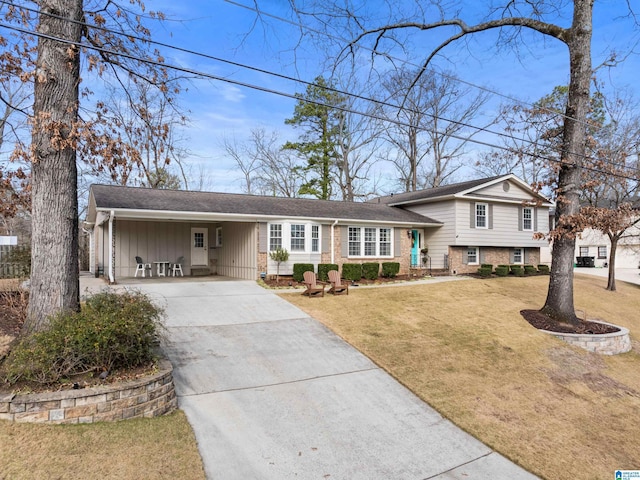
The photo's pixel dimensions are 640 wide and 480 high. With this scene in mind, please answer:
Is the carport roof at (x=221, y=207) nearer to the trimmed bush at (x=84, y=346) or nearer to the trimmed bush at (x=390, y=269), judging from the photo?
the trimmed bush at (x=390, y=269)

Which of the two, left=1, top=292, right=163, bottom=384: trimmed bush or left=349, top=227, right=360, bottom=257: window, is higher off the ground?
left=349, top=227, right=360, bottom=257: window

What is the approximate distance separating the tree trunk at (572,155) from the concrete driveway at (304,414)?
6661 mm

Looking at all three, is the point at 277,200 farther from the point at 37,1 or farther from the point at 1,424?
the point at 1,424

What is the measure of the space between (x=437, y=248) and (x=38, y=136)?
18090 mm

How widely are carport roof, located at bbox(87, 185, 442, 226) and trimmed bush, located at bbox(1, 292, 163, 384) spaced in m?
8.67

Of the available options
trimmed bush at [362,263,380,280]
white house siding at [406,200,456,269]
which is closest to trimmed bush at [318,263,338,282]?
trimmed bush at [362,263,380,280]

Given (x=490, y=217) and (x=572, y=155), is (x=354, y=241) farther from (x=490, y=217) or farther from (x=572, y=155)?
(x=572, y=155)

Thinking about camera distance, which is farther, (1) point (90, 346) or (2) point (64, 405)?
(1) point (90, 346)

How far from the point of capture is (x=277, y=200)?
61.7ft

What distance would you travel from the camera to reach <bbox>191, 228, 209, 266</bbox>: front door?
→ 18562 millimetres

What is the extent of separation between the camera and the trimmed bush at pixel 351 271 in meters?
16.2

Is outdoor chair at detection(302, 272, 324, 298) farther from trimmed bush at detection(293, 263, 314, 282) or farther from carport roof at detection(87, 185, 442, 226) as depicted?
carport roof at detection(87, 185, 442, 226)

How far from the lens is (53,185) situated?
5570mm

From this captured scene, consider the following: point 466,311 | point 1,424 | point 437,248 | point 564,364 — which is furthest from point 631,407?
point 437,248
